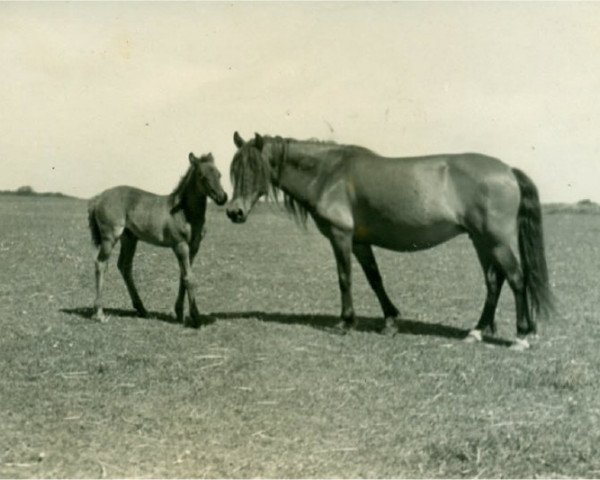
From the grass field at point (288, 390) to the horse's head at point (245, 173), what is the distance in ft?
4.96

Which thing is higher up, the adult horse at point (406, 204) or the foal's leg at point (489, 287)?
the adult horse at point (406, 204)

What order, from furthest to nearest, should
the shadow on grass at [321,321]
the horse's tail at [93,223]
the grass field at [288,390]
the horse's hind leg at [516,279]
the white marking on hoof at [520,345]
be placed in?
the horse's tail at [93,223], the shadow on grass at [321,321], the horse's hind leg at [516,279], the white marking on hoof at [520,345], the grass field at [288,390]

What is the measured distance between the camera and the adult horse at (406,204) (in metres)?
8.82

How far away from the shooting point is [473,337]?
915 centimetres

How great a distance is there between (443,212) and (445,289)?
5.16m

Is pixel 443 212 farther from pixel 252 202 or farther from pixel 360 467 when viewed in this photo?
pixel 360 467

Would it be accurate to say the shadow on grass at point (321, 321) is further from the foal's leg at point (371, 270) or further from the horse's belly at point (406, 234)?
the horse's belly at point (406, 234)

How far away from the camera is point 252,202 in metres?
9.59

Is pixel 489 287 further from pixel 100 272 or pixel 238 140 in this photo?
pixel 100 272

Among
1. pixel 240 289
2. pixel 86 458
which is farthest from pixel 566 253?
pixel 86 458

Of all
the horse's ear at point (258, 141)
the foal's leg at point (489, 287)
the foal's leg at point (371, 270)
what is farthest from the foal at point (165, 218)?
the foal's leg at point (489, 287)

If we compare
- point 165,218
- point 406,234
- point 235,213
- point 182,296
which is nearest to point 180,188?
point 165,218

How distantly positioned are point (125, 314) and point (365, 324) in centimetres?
334

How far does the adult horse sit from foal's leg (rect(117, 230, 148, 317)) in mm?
1960
